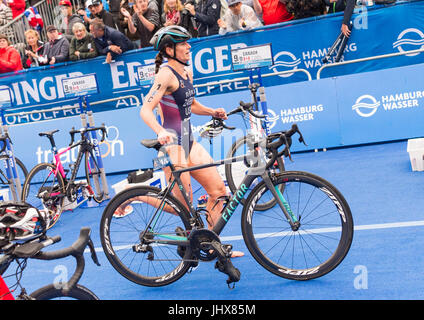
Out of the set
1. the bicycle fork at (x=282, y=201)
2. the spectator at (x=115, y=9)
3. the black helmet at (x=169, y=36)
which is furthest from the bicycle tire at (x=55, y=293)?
the spectator at (x=115, y=9)

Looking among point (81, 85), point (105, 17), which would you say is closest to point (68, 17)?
point (105, 17)

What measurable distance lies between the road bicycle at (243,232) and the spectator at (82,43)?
8.10 meters

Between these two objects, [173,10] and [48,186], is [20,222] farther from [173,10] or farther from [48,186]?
[173,10]

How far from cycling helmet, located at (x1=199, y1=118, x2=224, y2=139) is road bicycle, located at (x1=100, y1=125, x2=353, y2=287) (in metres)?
1.20

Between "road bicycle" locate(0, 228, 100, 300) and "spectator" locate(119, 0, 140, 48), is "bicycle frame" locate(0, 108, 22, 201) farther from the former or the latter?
"road bicycle" locate(0, 228, 100, 300)

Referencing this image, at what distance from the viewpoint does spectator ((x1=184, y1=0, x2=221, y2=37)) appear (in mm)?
12070

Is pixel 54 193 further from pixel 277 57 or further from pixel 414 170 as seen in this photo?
pixel 277 57

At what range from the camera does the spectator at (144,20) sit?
1270 centimetres

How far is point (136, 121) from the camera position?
10.5 m

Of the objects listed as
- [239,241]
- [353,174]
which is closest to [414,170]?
[353,174]

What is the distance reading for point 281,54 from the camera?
38.0 feet

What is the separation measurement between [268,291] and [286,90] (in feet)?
18.6

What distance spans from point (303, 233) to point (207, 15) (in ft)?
24.7

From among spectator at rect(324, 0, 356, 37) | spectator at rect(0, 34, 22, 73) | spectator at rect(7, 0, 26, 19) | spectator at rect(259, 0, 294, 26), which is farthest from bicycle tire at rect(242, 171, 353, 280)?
spectator at rect(7, 0, 26, 19)
